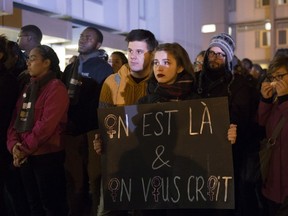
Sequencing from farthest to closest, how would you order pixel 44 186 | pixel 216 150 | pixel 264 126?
pixel 44 186 → pixel 264 126 → pixel 216 150

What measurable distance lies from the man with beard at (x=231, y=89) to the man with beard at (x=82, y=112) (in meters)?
1.27

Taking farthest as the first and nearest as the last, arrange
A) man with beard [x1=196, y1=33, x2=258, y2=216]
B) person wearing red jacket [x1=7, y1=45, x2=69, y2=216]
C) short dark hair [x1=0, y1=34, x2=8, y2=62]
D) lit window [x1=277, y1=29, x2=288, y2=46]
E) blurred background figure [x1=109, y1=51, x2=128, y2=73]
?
lit window [x1=277, y1=29, x2=288, y2=46], blurred background figure [x1=109, y1=51, x2=128, y2=73], short dark hair [x1=0, y1=34, x2=8, y2=62], person wearing red jacket [x1=7, y1=45, x2=69, y2=216], man with beard [x1=196, y1=33, x2=258, y2=216]

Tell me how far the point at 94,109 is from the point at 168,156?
5.66 feet

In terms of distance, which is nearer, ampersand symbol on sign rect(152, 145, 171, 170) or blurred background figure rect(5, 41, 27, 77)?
ampersand symbol on sign rect(152, 145, 171, 170)

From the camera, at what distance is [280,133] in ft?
12.8

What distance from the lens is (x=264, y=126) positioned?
14.2 feet

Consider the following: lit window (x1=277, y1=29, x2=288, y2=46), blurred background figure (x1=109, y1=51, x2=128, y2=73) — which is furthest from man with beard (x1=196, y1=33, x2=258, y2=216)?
lit window (x1=277, y1=29, x2=288, y2=46)

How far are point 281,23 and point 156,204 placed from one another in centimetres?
2791

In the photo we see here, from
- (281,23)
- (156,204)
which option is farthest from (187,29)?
(156,204)

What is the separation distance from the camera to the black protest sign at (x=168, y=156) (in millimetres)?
3551

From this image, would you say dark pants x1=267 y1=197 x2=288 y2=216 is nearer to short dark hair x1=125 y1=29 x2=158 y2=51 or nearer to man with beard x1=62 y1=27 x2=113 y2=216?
short dark hair x1=125 y1=29 x2=158 y2=51

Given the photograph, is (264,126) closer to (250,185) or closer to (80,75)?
(250,185)

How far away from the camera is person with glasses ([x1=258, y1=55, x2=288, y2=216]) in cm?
386

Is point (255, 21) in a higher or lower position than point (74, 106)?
higher
